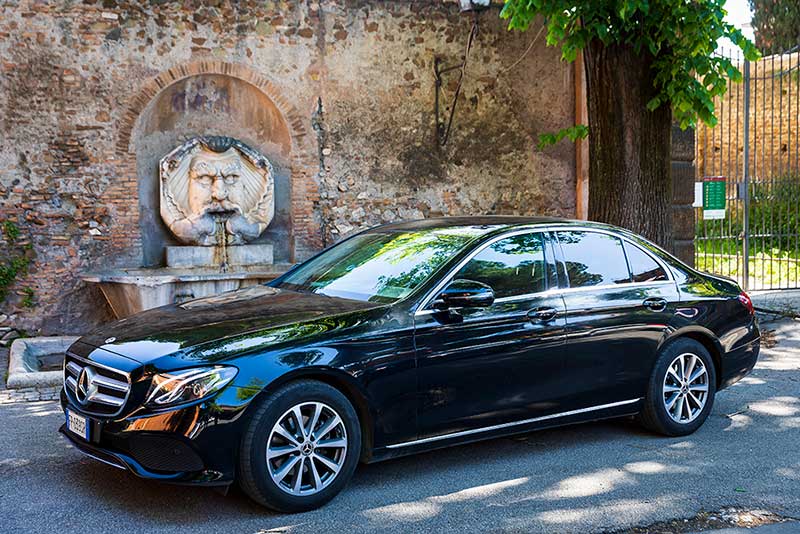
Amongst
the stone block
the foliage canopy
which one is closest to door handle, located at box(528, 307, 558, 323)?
the foliage canopy

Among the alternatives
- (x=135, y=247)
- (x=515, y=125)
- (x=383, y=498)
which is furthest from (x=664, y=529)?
(x=515, y=125)

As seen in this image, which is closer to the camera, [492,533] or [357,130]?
[492,533]

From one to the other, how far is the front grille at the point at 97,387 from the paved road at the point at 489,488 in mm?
551

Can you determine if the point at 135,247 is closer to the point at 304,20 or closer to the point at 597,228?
the point at 304,20

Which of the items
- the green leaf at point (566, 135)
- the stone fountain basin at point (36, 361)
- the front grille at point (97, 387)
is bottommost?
the stone fountain basin at point (36, 361)

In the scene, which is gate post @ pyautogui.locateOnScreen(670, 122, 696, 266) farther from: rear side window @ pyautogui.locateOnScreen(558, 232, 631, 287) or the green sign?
rear side window @ pyautogui.locateOnScreen(558, 232, 631, 287)

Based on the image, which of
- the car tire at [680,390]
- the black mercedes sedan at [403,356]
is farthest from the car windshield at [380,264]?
the car tire at [680,390]

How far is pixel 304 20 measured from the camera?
11906 millimetres

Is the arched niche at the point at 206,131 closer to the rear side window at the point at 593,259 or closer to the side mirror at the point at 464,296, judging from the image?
the rear side window at the point at 593,259

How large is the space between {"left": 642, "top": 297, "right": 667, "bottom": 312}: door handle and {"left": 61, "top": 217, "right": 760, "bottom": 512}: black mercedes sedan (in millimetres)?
14

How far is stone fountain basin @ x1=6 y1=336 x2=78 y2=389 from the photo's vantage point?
8211 mm

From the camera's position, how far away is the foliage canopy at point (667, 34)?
882 cm

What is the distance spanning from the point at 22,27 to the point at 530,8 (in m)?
6.04

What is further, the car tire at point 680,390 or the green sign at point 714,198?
the green sign at point 714,198
